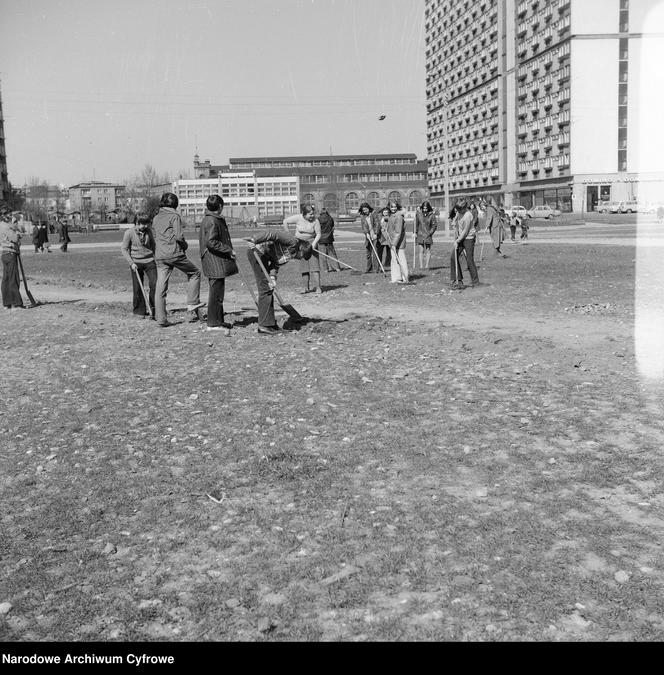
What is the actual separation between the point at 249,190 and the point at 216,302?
13037cm

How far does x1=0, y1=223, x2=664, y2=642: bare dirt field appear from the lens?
3479 mm

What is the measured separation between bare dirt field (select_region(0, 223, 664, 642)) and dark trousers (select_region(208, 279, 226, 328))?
946mm

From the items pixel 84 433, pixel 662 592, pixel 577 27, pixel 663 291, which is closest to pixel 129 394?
pixel 84 433

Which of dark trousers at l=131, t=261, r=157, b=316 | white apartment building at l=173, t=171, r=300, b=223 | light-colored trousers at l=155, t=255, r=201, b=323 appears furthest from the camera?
white apartment building at l=173, t=171, r=300, b=223

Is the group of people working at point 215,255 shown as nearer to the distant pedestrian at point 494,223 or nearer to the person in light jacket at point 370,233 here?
the person in light jacket at point 370,233

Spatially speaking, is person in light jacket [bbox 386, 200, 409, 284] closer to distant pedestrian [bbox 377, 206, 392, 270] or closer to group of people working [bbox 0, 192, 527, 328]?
group of people working [bbox 0, 192, 527, 328]

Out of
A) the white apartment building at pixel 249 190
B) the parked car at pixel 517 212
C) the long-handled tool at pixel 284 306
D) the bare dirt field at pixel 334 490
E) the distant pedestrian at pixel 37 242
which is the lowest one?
the bare dirt field at pixel 334 490

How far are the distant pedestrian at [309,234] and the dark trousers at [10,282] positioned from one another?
489cm

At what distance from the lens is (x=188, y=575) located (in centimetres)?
389

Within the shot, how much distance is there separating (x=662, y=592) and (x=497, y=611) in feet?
2.46

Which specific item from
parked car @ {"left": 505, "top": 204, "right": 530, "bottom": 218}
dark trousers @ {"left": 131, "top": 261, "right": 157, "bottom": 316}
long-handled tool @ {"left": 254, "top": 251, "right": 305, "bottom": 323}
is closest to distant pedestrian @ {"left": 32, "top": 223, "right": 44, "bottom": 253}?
parked car @ {"left": 505, "top": 204, "right": 530, "bottom": 218}

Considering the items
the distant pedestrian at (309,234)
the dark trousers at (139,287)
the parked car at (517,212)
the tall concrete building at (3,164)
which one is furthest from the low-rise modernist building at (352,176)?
the dark trousers at (139,287)

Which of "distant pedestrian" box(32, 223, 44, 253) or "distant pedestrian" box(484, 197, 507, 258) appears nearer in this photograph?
"distant pedestrian" box(484, 197, 507, 258)

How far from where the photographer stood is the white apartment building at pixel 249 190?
13450cm
